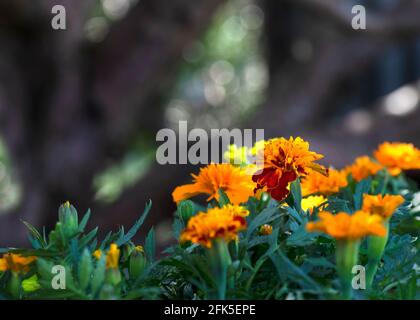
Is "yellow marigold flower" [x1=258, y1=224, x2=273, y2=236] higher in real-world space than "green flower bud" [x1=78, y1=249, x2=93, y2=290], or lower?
higher

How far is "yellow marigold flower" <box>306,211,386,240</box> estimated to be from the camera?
0.80 metres

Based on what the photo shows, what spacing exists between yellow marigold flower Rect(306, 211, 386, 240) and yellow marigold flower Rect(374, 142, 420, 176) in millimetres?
637

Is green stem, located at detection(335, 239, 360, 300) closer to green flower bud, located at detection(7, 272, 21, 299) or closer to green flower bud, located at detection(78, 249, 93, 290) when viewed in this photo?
green flower bud, located at detection(78, 249, 93, 290)

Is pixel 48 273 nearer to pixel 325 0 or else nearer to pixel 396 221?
pixel 396 221

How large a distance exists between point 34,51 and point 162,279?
3.60 m

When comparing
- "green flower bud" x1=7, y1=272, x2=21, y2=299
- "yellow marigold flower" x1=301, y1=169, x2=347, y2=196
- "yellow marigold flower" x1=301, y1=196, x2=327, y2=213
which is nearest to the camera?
"green flower bud" x1=7, y1=272, x2=21, y2=299

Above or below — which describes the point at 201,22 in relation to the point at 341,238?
above

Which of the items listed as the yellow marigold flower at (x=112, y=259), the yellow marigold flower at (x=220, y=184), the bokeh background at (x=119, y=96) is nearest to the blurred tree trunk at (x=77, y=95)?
the bokeh background at (x=119, y=96)

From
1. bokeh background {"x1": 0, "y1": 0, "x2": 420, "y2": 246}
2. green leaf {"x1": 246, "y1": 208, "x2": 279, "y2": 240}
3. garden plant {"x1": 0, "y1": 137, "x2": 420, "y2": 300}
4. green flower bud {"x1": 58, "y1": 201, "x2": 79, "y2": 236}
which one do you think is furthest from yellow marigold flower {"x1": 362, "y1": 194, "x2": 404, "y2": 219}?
bokeh background {"x1": 0, "y1": 0, "x2": 420, "y2": 246}

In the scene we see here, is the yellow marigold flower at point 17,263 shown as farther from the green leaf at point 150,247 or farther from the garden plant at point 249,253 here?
the green leaf at point 150,247

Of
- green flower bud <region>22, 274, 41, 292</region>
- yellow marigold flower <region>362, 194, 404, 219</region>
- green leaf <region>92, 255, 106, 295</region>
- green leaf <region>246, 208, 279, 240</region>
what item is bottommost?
green flower bud <region>22, 274, 41, 292</region>

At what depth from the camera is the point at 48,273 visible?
0.87 meters

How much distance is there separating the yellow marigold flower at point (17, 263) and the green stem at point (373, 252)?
432 millimetres

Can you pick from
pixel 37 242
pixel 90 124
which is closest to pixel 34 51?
pixel 90 124
